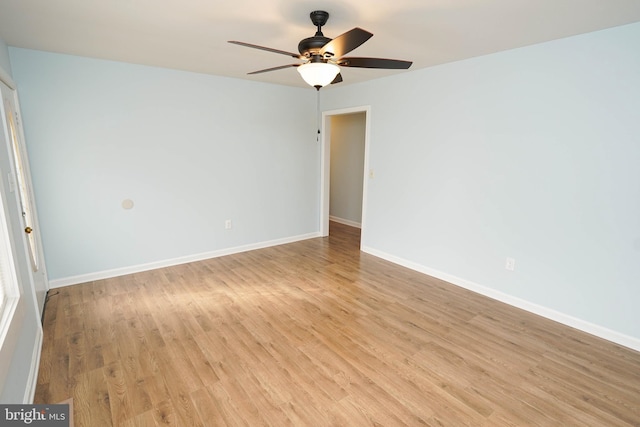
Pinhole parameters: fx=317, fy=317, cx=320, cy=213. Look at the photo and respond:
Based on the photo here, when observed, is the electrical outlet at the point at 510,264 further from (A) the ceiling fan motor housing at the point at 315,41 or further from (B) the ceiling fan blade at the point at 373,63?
(A) the ceiling fan motor housing at the point at 315,41

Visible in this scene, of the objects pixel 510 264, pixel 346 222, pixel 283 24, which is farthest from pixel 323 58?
pixel 346 222

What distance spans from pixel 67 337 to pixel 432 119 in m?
4.03

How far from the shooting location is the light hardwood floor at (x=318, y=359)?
1.85 meters

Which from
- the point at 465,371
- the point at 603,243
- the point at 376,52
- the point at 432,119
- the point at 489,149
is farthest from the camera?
the point at 432,119

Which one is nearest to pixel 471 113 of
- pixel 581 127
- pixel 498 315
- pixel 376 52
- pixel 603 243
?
pixel 581 127

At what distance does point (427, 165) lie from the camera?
3.75m

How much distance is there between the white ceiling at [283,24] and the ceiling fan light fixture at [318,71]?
1.21ft

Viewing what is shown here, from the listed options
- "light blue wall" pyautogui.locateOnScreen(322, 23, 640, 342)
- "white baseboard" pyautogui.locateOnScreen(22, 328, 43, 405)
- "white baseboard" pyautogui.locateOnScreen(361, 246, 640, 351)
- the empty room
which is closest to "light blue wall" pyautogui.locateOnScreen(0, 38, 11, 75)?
the empty room

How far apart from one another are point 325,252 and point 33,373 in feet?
10.9

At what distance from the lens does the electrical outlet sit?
3098mm

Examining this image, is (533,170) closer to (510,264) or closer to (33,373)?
(510,264)

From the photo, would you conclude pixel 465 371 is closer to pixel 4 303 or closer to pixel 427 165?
pixel 427 165

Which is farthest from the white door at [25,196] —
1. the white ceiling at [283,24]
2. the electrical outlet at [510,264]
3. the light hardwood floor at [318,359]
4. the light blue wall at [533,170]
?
the electrical outlet at [510,264]

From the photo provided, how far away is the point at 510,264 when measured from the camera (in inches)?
123
